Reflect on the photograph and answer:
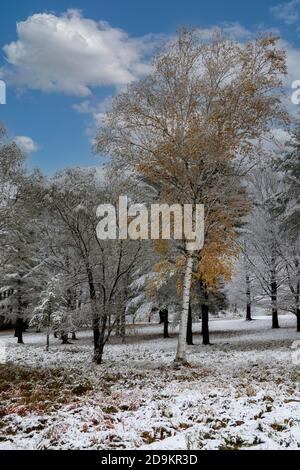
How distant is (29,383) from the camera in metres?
10.3

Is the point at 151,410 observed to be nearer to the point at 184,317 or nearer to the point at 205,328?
the point at 184,317

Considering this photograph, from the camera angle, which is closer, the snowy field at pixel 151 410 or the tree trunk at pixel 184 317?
the snowy field at pixel 151 410

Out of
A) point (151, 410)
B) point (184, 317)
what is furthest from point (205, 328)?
point (151, 410)

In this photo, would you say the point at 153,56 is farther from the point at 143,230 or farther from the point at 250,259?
the point at 250,259

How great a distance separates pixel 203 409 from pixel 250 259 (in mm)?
21522

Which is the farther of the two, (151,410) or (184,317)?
(184,317)

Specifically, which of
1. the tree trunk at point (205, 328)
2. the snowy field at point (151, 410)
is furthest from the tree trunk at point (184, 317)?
the tree trunk at point (205, 328)

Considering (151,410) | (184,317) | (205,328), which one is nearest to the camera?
(151,410)

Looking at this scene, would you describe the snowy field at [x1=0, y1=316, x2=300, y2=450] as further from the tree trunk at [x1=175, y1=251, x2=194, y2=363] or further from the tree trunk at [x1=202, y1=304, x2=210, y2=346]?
the tree trunk at [x1=202, y1=304, x2=210, y2=346]

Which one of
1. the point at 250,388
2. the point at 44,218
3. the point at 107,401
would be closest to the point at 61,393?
the point at 107,401

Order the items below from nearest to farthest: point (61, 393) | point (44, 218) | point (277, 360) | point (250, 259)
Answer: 1. point (61, 393)
2. point (277, 360)
3. point (44, 218)
4. point (250, 259)

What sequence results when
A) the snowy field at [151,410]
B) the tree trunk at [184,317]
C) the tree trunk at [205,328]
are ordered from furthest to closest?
the tree trunk at [205,328]
the tree trunk at [184,317]
the snowy field at [151,410]

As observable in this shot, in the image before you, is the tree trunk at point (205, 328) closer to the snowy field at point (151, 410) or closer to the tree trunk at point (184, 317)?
the tree trunk at point (184, 317)

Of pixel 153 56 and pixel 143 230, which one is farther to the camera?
pixel 143 230
